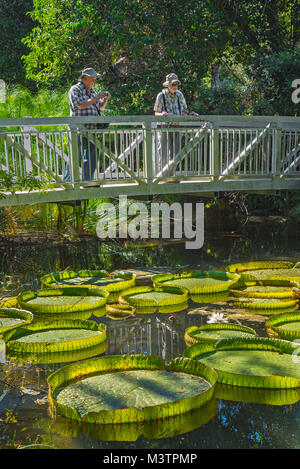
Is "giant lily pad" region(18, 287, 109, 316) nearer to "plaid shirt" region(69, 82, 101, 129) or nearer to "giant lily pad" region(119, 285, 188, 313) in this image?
"giant lily pad" region(119, 285, 188, 313)

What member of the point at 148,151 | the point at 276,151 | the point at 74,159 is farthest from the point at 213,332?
the point at 276,151

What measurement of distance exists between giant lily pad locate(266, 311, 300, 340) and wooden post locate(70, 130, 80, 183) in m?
3.64

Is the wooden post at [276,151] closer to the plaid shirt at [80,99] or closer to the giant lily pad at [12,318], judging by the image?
the plaid shirt at [80,99]

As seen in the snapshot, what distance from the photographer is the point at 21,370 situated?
14.5 feet

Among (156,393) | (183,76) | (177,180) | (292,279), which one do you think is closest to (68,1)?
(183,76)

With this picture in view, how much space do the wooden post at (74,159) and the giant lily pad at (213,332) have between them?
3453 mm

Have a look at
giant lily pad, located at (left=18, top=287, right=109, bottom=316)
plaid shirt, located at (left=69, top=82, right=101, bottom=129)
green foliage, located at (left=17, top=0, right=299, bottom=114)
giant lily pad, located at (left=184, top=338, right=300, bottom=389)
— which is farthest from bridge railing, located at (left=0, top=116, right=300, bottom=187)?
green foliage, located at (left=17, top=0, right=299, bottom=114)

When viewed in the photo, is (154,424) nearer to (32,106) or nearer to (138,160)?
(138,160)

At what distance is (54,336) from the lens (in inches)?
196

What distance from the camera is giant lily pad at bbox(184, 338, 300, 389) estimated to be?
3932 millimetres

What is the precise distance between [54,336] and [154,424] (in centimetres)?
176

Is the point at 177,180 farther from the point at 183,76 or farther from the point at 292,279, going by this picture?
the point at 183,76

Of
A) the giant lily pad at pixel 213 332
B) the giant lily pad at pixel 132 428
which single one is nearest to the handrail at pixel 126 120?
the giant lily pad at pixel 213 332

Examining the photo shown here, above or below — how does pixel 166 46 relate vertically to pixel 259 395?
above
